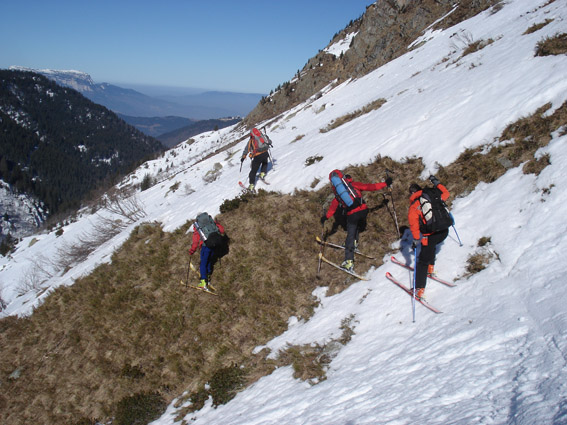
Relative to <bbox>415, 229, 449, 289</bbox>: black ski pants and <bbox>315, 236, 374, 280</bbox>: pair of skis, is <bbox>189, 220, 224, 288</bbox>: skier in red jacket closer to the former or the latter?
<bbox>315, 236, 374, 280</bbox>: pair of skis

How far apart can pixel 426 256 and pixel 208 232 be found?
6.62 m

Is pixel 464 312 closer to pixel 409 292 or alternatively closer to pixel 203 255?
pixel 409 292

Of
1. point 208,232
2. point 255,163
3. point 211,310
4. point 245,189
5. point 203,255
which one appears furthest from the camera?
point 245,189

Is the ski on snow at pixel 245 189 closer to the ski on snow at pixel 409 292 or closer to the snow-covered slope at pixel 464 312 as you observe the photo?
the snow-covered slope at pixel 464 312

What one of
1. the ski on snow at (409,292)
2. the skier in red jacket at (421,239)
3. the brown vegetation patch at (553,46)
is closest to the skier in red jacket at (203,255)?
the ski on snow at (409,292)

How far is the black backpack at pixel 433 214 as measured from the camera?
6.48 m

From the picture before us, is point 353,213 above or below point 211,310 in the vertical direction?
above

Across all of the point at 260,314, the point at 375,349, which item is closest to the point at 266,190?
the point at 260,314

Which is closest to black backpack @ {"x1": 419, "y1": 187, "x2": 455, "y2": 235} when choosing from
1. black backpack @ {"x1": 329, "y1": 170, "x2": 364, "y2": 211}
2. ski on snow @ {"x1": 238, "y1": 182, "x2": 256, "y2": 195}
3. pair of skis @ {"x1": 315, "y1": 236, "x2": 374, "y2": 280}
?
black backpack @ {"x1": 329, "y1": 170, "x2": 364, "y2": 211}

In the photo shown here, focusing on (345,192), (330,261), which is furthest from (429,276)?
(330,261)

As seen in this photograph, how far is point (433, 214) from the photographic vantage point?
6520 millimetres

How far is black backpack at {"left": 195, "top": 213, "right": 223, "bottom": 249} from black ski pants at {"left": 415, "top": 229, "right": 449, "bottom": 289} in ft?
20.1

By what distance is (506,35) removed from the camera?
53.4 ft

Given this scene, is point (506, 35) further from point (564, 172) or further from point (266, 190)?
point (266, 190)
